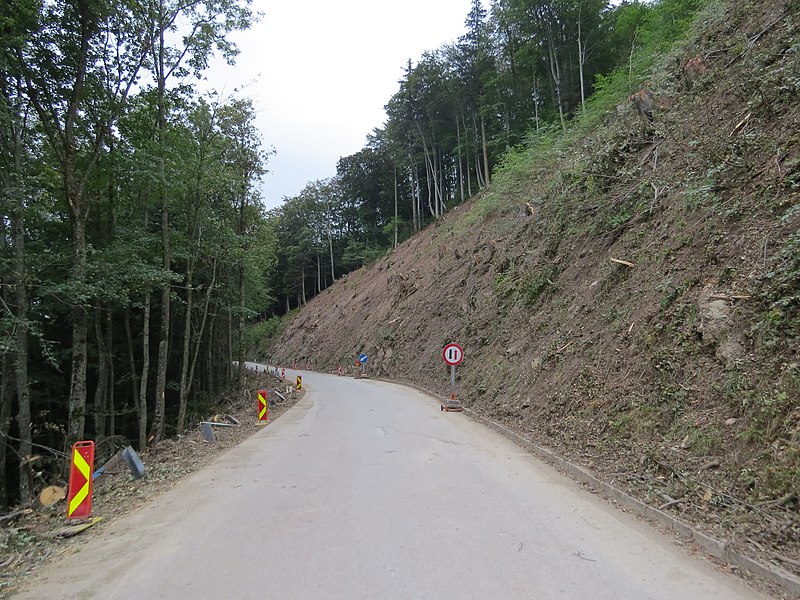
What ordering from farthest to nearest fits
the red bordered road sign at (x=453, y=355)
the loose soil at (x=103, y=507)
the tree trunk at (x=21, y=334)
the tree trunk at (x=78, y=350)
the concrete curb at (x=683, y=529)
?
the red bordered road sign at (x=453, y=355) < the tree trunk at (x=78, y=350) < the tree trunk at (x=21, y=334) < the loose soil at (x=103, y=507) < the concrete curb at (x=683, y=529)

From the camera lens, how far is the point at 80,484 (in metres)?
5.58

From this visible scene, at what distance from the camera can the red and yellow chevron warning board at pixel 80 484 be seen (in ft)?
18.1

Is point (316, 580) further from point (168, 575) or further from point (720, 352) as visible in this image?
point (720, 352)

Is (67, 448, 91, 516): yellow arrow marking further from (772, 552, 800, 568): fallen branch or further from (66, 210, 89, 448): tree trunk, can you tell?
(772, 552, 800, 568): fallen branch

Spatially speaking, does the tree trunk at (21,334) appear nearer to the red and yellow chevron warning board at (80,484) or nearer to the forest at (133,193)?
the forest at (133,193)

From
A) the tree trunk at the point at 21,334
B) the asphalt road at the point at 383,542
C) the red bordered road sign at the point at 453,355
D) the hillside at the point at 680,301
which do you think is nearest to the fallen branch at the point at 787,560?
the hillside at the point at 680,301

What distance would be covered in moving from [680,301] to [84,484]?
9.19 m

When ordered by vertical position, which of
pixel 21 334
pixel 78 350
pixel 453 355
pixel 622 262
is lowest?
pixel 453 355

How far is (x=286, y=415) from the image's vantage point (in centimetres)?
1427

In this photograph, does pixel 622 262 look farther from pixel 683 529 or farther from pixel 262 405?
pixel 262 405

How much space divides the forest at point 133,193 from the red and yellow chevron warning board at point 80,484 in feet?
12.0

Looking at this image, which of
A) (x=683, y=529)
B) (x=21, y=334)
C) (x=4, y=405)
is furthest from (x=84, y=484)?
(x=4, y=405)

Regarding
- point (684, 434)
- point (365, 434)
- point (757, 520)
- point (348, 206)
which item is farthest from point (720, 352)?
point (348, 206)

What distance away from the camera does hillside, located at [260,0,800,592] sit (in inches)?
199
